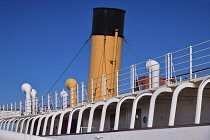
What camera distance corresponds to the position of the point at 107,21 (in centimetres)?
2297

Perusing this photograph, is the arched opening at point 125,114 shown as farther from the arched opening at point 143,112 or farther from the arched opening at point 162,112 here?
the arched opening at point 162,112

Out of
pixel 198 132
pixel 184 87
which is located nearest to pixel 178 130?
pixel 198 132

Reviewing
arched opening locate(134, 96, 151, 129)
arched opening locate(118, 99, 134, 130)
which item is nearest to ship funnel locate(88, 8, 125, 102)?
arched opening locate(118, 99, 134, 130)

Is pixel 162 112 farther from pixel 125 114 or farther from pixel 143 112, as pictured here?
pixel 125 114

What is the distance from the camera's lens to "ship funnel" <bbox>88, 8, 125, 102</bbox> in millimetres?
22344

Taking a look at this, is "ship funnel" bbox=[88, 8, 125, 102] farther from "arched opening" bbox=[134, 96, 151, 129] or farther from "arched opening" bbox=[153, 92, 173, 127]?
"arched opening" bbox=[153, 92, 173, 127]

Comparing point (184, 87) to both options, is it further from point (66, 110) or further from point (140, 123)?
point (66, 110)

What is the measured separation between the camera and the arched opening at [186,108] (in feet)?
47.7

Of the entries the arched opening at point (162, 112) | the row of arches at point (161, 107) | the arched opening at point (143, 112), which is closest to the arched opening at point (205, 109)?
the row of arches at point (161, 107)

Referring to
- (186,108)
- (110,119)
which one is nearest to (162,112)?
(186,108)

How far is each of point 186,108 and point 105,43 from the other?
27.9 feet

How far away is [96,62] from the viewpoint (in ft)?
74.3

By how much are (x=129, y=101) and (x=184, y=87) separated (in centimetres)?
384

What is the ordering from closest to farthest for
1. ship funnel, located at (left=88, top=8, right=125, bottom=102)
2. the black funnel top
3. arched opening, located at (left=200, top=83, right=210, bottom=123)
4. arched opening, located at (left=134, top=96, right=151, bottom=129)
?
arched opening, located at (left=200, top=83, right=210, bottom=123) → arched opening, located at (left=134, top=96, right=151, bottom=129) → ship funnel, located at (left=88, top=8, right=125, bottom=102) → the black funnel top
